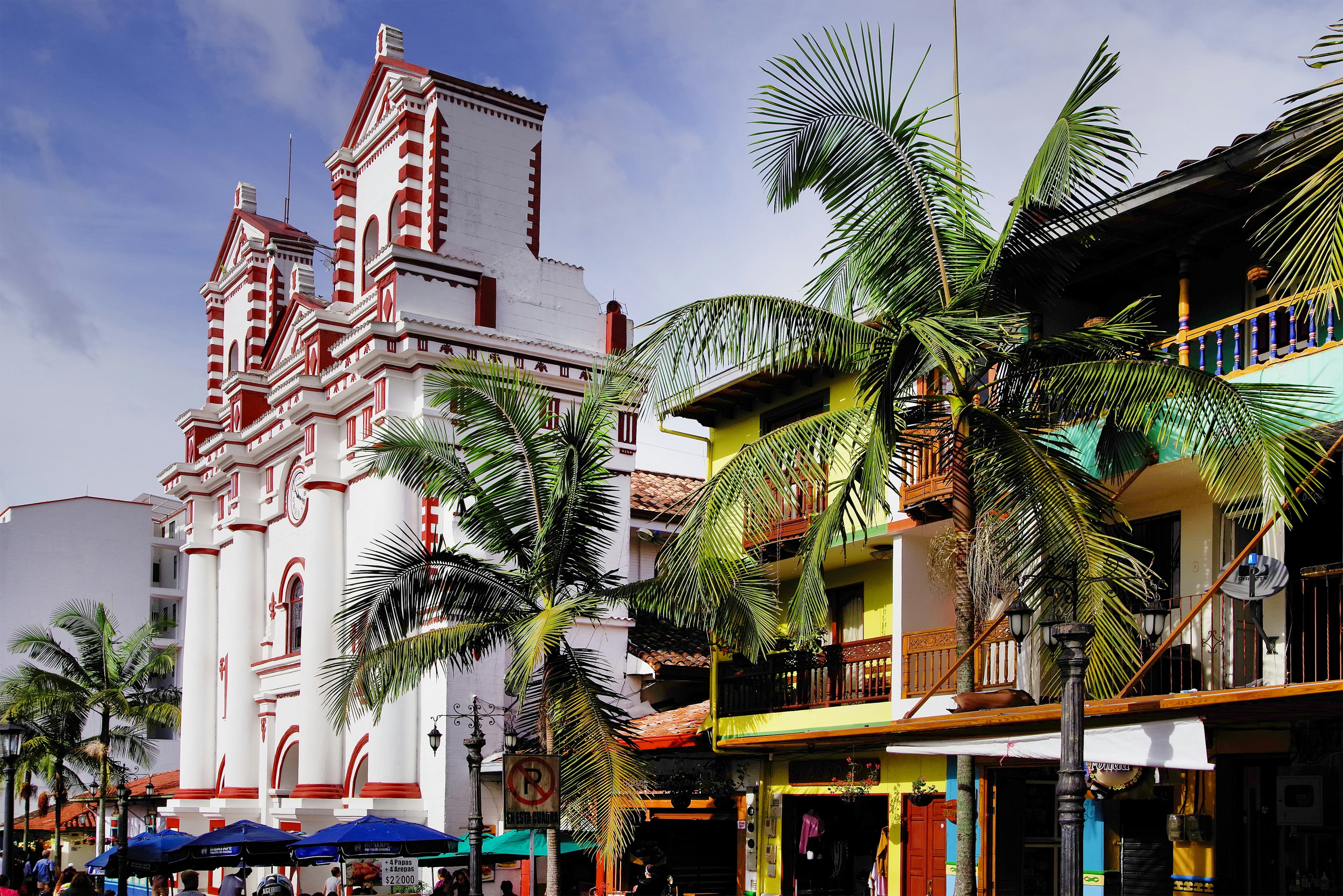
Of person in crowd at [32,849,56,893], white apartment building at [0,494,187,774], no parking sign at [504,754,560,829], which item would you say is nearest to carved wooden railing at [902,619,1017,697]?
no parking sign at [504,754,560,829]

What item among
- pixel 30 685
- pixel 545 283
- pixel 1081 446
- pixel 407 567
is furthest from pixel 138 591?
pixel 1081 446

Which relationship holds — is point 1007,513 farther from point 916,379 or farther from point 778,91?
point 778,91

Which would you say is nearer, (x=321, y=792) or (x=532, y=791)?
(x=532, y=791)

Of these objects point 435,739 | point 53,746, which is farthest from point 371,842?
point 53,746

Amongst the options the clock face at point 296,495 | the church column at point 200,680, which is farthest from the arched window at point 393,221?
the church column at point 200,680

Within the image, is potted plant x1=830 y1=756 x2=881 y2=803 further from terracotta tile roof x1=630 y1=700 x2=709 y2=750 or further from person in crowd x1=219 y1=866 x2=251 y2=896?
person in crowd x1=219 y1=866 x2=251 y2=896

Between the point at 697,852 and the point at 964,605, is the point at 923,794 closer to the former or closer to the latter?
the point at 964,605

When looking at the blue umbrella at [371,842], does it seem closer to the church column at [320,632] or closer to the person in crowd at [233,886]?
the person in crowd at [233,886]

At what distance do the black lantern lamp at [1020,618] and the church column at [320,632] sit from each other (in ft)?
70.9

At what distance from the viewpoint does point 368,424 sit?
3256cm

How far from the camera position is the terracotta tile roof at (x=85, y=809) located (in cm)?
4409

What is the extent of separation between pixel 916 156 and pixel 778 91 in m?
1.38

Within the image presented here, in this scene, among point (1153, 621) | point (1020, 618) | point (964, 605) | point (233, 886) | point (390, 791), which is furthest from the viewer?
point (390, 791)

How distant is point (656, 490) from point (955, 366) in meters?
23.2
